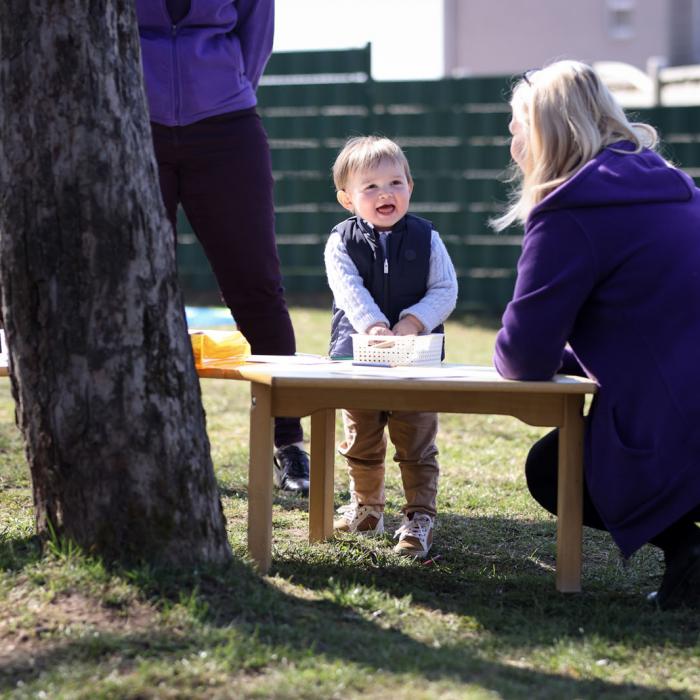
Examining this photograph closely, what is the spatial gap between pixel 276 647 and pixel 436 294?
1594 mm

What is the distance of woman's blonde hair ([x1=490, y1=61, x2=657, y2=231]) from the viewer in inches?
132

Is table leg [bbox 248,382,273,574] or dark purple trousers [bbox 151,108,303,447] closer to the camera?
table leg [bbox 248,382,273,574]

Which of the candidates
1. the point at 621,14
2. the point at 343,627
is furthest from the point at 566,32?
the point at 343,627

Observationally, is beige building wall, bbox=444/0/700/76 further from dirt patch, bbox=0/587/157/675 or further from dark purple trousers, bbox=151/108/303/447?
dirt patch, bbox=0/587/157/675

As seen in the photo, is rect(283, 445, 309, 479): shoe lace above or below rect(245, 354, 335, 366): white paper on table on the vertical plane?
below

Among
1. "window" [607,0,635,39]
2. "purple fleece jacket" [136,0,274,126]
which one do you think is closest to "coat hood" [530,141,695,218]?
"purple fleece jacket" [136,0,274,126]

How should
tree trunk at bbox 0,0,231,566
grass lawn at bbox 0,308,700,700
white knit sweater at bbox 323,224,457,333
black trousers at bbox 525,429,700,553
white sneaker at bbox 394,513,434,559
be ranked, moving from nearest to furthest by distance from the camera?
grass lawn at bbox 0,308,700,700 < tree trunk at bbox 0,0,231,566 < black trousers at bbox 525,429,700,553 < white sneaker at bbox 394,513,434,559 < white knit sweater at bbox 323,224,457,333

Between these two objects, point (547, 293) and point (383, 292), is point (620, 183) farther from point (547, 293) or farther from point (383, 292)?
point (383, 292)

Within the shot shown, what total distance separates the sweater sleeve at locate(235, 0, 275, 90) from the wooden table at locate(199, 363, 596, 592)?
5.33 feet

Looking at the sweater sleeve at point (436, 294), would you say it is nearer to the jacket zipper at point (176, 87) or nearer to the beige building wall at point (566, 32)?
the jacket zipper at point (176, 87)

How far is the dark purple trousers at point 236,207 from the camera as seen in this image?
179 inches

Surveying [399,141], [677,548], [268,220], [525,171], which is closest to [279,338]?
[268,220]

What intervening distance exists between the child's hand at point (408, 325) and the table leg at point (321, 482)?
0.33 meters

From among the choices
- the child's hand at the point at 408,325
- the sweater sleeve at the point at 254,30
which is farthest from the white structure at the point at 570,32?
the child's hand at the point at 408,325
